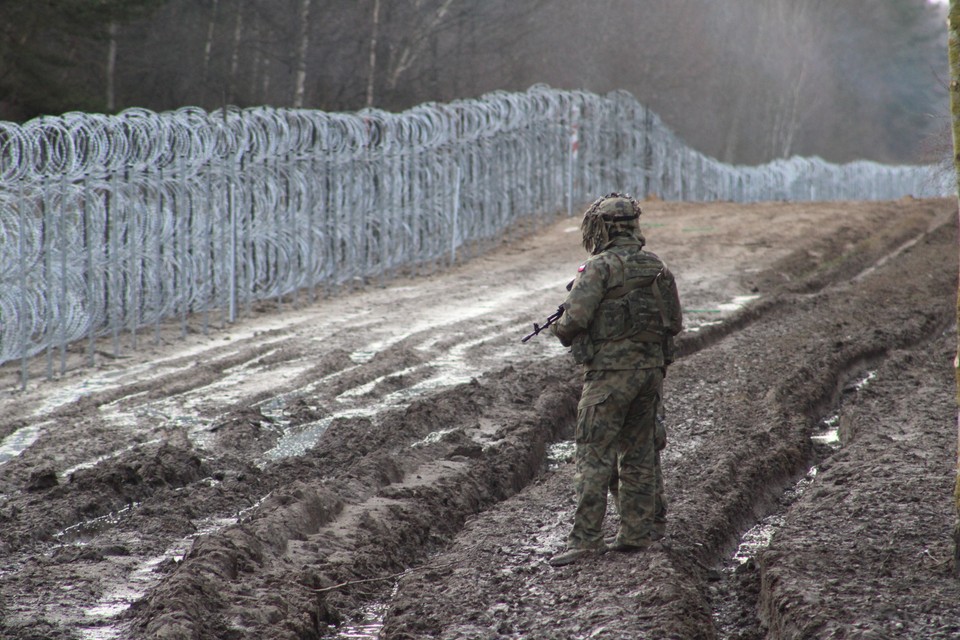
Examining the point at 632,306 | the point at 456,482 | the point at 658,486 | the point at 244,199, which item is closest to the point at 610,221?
the point at 632,306

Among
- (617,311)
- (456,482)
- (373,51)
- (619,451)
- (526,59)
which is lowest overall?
(456,482)

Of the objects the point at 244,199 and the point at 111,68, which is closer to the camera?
the point at 244,199

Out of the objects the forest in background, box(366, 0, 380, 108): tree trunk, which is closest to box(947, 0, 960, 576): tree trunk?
the forest in background

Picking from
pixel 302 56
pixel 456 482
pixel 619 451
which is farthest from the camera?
pixel 302 56

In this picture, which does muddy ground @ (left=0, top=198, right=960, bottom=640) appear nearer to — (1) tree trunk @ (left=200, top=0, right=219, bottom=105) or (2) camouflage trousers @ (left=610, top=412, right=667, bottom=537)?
(2) camouflage trousers @ (left=610, top=412, right=667, bottom=537)

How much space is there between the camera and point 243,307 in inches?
615

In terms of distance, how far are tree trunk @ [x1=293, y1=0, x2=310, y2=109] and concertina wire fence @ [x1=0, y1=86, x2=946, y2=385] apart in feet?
23.1

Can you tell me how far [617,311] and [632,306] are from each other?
7 centimetres

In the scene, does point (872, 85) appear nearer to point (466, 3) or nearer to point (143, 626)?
point (466, 3)

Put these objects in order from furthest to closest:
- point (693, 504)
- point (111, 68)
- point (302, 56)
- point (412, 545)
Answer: point (302, 56) → point (111, 68) → point (693, 504) → point (412, 545)

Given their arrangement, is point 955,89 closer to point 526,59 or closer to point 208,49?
point 208,49

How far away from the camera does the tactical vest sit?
5.63 metres

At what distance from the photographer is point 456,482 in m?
7.51

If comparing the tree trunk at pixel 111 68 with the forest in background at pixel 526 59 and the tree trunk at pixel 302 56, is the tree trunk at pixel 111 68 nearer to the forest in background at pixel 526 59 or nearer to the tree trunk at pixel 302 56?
the forest in background at pixel 526 59
